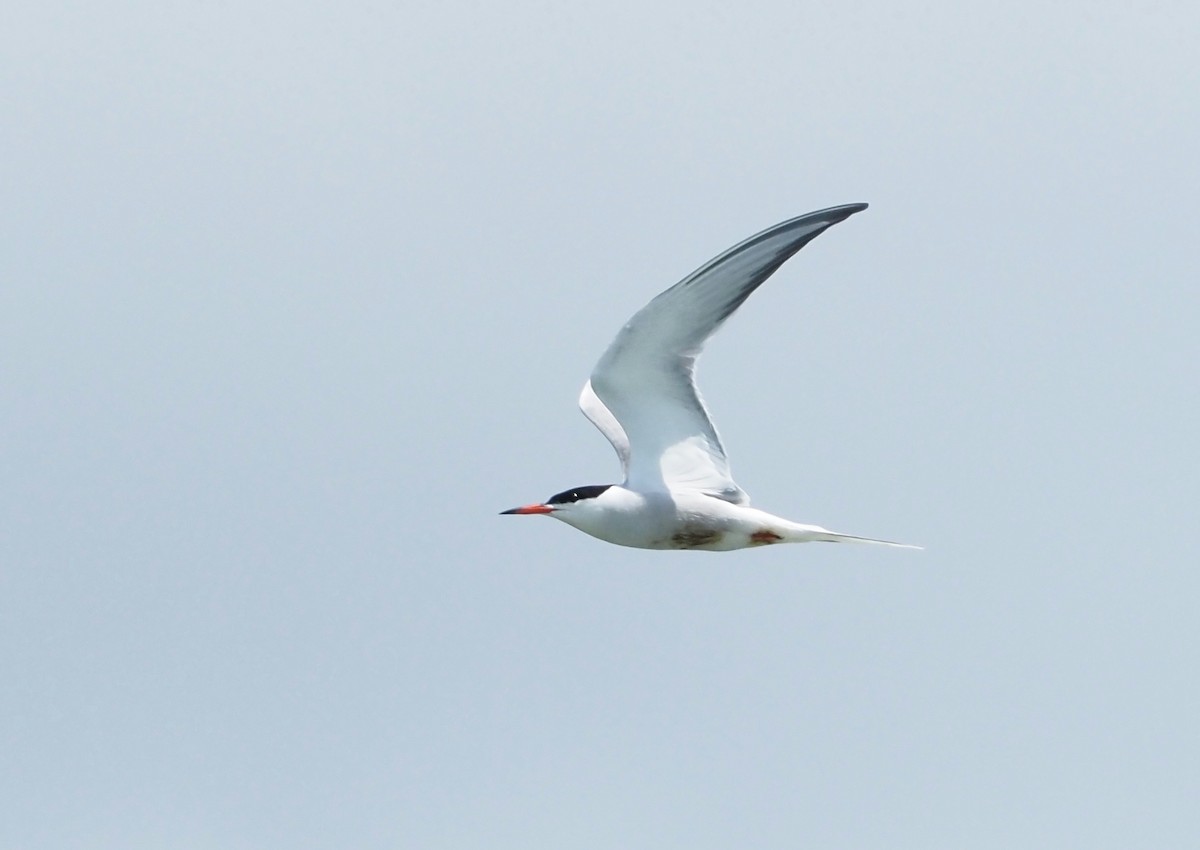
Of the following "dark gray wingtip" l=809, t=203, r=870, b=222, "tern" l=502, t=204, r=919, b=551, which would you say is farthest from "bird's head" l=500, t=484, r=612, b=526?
"dark gray wingtip" l=809, t=203, r=870, b=222

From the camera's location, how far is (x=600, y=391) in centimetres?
1025

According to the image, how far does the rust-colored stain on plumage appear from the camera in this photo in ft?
33.1

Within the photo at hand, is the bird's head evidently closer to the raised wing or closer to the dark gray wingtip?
the raised wing

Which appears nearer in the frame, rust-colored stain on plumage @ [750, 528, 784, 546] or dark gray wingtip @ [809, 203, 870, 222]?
dark gray wingtip @ [809, 203, 870, 222]

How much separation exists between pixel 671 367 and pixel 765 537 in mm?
1205

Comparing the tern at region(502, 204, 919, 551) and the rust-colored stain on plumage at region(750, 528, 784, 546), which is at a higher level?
the tern at region(502, 204, 919, 551)

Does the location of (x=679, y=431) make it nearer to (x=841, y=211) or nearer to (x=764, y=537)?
(x=764, y=537)

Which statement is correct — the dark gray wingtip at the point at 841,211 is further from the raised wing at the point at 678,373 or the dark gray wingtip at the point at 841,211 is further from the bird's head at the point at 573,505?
the bird's head at the point at 573,505

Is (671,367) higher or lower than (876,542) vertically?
higher

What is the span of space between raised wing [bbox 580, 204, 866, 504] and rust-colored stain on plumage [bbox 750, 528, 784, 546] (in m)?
0.37

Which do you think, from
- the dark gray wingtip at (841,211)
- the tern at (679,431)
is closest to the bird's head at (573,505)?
the tern at (679,431)

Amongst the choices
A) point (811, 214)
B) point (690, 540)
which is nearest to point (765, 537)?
point (690, 540)

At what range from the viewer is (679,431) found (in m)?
10.4

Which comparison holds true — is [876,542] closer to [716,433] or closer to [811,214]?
[716,433]
